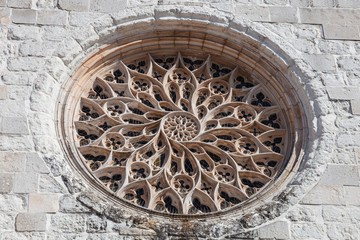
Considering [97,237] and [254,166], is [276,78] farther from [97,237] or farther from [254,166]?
[97,237]

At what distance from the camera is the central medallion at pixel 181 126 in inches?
376

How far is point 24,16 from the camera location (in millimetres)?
10000

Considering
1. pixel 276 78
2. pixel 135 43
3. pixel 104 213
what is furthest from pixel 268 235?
pixel 135 43

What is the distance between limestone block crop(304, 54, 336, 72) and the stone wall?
2 centimetres

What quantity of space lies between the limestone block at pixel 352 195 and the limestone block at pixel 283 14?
2.74m

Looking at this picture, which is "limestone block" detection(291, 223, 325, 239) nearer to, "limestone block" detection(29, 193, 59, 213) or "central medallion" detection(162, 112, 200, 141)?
"central medallion" detection(162, 112, 200, 141)

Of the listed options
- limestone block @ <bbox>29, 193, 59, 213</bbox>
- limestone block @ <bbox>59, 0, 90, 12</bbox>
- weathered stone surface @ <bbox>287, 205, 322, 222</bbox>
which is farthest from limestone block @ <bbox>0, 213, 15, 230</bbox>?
limestone block @ <bbox>59, 0, 90, 12</bbox>

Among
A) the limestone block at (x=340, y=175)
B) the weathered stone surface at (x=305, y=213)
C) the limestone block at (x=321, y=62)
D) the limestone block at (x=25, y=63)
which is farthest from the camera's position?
the limestone block at (x=321, y=62)

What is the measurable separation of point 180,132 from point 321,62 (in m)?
2.13

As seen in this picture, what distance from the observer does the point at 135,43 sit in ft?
33.4

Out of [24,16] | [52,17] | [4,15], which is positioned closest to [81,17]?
[52,17]

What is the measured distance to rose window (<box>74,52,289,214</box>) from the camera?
29.6ft

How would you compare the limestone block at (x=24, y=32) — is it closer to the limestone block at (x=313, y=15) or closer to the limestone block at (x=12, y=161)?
the limestone block at (x=12, y=161)

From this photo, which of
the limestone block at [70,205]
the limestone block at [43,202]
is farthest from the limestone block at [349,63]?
the limestone block at [43,202]
